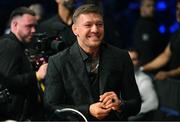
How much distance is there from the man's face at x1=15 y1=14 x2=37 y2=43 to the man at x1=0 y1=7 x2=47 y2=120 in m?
0.05

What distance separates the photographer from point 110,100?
9.81 feet

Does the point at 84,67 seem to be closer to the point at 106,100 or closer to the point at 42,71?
the point at 106,100

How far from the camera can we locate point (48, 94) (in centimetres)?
313

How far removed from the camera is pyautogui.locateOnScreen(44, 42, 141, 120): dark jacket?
10.2 feet

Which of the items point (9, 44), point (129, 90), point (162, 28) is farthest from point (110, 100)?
point (162, 28)

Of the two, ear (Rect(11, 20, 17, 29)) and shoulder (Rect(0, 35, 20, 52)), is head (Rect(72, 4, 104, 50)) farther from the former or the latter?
ear (Rect(11, 20, 17, 29))

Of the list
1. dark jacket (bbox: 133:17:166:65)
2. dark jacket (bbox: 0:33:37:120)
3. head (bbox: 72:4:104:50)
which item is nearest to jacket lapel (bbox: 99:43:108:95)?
head (bbox: 72:4:104:50)

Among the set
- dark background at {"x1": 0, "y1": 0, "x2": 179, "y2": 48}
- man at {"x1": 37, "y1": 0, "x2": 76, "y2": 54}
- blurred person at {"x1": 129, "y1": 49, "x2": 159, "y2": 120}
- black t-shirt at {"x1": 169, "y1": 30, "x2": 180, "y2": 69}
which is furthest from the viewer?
dark background at {"x1": 0, "y1": 0, "x2": 179, "y2": 48}

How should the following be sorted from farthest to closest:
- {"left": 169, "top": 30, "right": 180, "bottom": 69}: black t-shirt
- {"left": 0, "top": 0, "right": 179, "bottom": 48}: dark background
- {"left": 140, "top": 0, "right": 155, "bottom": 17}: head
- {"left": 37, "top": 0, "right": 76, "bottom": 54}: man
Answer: {"left": 0, "top": 0, "right": 179, "bottom": 48}: dark background → {"left": 140, "top": 0, "right": 155, "bottom": 17}: head → {"left": 169, "top": 30, "right": 180, "bottom": 69}: black t-shirt → {"left": 37, "top": 0, "right": 76, "bottom": 54}: man

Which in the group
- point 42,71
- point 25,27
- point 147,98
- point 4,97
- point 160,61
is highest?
point 25,27

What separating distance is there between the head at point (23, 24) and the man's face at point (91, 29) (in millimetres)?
1240

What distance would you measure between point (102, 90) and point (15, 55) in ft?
3.45

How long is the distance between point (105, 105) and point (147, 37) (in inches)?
143

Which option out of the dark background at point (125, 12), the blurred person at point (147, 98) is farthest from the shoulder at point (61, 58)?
the dark background at point (125, 12)
